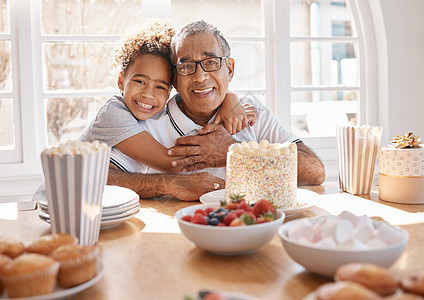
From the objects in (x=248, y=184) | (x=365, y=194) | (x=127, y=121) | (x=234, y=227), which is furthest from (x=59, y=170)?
(x=365, y=194)

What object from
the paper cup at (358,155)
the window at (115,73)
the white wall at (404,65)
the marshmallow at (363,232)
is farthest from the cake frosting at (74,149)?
the white wall at (404,65)

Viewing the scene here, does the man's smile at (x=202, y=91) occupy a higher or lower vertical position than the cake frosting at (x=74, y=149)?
higher

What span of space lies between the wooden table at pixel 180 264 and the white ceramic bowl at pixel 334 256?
34 millimetres

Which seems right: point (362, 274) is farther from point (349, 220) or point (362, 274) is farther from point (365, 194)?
point (365, 194)

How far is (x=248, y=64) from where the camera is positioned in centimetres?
309

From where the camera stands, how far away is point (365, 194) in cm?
162

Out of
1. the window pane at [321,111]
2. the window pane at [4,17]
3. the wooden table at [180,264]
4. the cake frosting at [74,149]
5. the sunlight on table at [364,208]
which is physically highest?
the window pane at [4,17]

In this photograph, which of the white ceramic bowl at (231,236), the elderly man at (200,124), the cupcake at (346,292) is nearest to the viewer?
the cupcake at (346,292)

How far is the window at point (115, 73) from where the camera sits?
2.71 m

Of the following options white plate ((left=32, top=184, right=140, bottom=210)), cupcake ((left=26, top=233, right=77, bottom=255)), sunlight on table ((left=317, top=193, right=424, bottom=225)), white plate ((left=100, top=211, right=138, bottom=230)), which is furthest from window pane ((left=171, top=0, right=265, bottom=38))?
cupcake ((left=26, top=233, right=77, bottom=255))

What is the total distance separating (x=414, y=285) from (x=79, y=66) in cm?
252

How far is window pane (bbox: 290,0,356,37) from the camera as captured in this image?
3156 mm

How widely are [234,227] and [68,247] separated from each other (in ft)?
0.98

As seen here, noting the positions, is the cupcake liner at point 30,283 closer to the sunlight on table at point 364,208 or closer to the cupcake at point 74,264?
the cupcake at point 74,264
